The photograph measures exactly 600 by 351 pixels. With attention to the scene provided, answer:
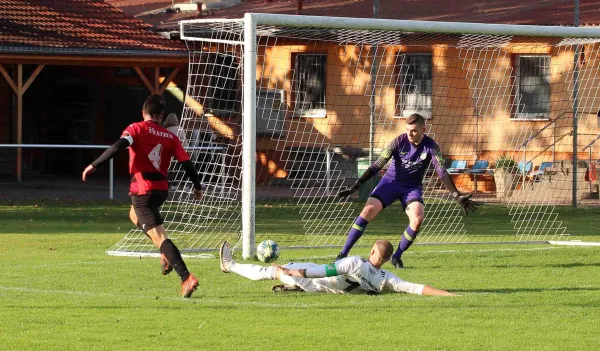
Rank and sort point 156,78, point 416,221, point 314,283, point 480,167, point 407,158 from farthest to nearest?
point 156,78 → point 480,167 → point 407,158 → point 416,221 → point 314,283

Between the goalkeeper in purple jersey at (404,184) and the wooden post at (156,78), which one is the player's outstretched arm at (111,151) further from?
the wooden post at (156,78)

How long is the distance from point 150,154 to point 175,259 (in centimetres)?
112

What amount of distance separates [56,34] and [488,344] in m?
23.9

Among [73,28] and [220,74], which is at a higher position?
[73,28]

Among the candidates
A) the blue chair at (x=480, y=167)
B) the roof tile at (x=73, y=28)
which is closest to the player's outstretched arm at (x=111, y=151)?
the blue chair at (x=480, y=167)

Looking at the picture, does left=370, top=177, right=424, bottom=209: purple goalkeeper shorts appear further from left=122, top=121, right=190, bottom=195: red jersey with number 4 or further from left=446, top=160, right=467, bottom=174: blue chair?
left=446, top=160, right=467, bottom=174: blue chair

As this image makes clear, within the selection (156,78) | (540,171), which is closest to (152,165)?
(540,171)

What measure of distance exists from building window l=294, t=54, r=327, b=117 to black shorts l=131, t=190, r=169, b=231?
15290mm

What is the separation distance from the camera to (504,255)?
15.2 meters

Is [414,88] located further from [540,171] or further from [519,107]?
[540,171]

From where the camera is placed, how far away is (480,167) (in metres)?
28.9

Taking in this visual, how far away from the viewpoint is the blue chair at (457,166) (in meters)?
28.5

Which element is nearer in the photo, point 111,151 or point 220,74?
point 111,151

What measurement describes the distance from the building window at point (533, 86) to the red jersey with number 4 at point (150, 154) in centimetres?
1693
